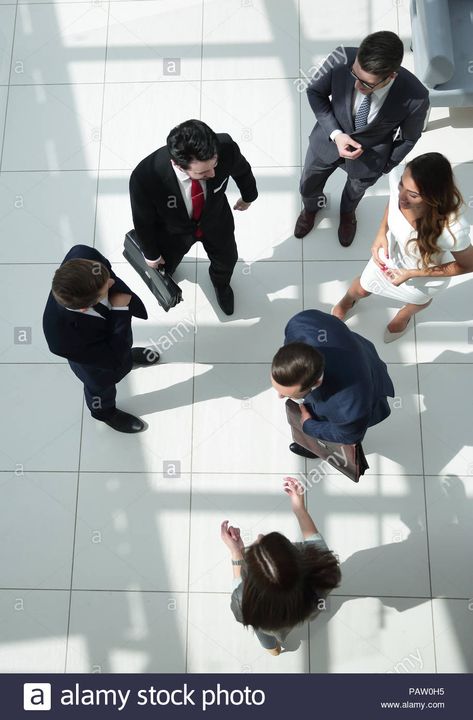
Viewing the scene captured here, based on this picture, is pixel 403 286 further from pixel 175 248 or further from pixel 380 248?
pixel 175 248

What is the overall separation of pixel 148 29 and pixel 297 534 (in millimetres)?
4096

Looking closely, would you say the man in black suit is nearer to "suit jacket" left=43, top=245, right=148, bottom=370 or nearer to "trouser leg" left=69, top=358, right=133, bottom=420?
"suit jacket" left=43, top=245, right=148, bottom=370

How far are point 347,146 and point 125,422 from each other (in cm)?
218

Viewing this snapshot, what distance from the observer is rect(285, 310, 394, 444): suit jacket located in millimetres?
2809

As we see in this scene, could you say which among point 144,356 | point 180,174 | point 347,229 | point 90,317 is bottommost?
point 144,356

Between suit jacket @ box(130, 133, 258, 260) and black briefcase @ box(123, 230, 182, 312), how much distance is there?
5.8 inches

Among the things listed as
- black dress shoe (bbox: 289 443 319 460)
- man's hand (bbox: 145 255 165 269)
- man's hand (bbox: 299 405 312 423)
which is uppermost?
man's hand (bbox: 145 255 165 269)

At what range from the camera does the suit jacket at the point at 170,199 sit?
10.1ft

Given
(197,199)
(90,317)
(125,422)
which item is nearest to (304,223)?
(197,199)

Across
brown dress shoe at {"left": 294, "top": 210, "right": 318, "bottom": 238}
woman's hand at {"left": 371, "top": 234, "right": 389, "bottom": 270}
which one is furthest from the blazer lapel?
brown dress shoe at {"left": 294, "top": 210, "right": 318, "bottom": 238}

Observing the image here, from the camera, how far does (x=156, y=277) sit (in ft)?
12.3

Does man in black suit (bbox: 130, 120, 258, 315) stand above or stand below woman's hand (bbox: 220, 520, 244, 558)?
above

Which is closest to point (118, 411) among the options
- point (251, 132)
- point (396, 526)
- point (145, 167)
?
point (145, 167)

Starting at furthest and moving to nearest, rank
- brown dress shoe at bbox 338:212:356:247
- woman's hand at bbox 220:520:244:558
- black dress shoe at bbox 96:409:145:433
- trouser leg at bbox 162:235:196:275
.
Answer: brown dress shoe at bbox 338:212:356:247
black dress shoe at bbox 96:409:145:433
trouser leg at bbox 162:235:196:275
woman's hand at bbox 220:520:244:558
